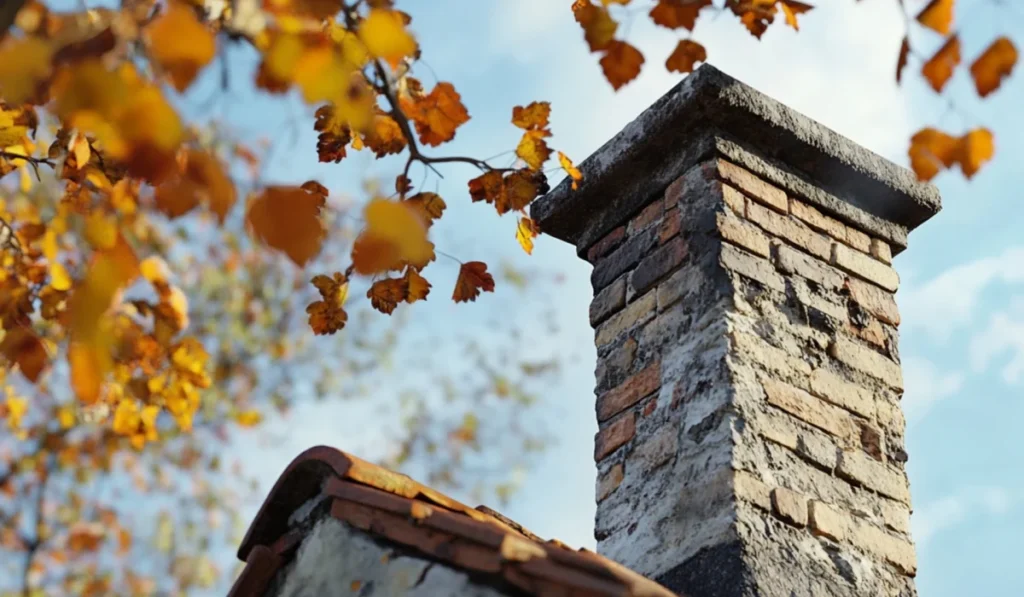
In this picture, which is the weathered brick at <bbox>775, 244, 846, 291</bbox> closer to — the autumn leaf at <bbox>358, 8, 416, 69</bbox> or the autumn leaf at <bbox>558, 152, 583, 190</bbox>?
the autumn leaf at <bbox>558, 152, 583, 190</bbox>

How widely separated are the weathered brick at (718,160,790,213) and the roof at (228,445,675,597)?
1.05 m

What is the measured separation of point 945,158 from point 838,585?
0.97m

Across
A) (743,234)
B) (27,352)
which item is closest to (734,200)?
(743,234)

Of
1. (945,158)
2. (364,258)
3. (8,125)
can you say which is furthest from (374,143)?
(945,158)

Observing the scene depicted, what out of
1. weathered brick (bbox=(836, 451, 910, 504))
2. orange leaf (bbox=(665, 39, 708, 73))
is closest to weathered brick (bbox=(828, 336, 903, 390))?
weathered brick (bbox=(836, 451, 910, 504))

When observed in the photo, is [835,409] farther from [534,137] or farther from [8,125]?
[8,125]

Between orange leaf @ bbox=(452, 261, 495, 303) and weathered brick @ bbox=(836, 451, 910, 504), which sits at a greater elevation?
orange leaf @ bbox=(452, 261, 495, 303)

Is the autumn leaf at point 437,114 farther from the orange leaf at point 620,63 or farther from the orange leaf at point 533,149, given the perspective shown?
the orange leaf at point 620,63

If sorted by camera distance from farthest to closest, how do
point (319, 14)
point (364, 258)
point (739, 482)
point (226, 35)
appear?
point (739, 482)
point (364, 258)
point (226, 35)
point (319, 14)

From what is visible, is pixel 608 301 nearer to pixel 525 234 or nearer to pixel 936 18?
pixel 525 234

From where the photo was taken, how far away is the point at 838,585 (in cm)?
264

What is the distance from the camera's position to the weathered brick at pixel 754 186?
10.0ft

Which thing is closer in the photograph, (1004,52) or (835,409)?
A: (1004,52)

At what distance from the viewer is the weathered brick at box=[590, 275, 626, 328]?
3.15 meters
